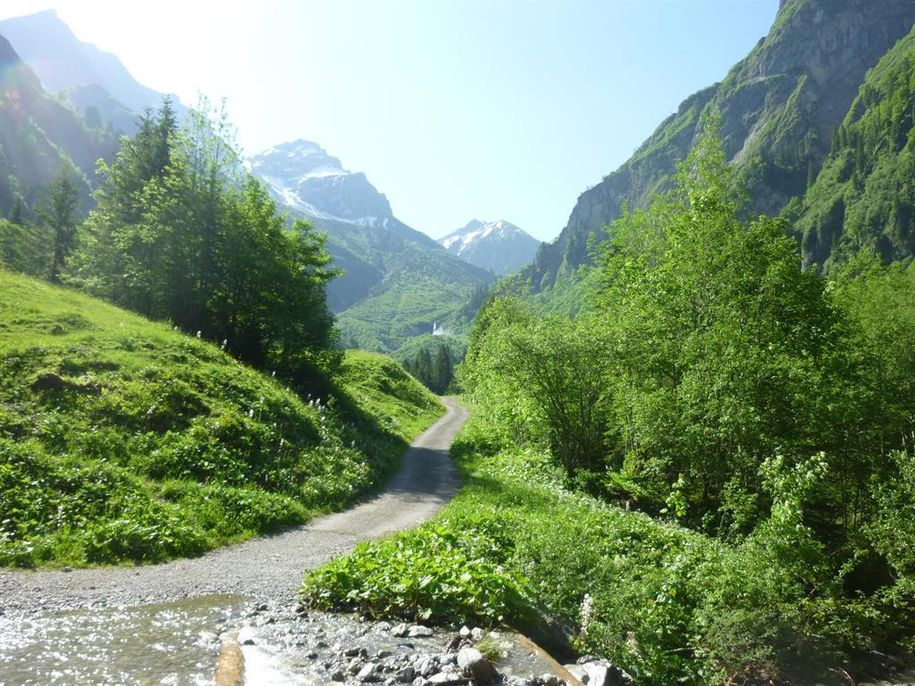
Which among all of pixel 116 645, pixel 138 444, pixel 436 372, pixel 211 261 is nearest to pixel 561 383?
pixel 138 444

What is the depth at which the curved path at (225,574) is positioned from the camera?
28.6 ft

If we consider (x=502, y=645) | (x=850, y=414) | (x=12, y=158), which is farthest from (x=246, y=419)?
(x=12, y=158)

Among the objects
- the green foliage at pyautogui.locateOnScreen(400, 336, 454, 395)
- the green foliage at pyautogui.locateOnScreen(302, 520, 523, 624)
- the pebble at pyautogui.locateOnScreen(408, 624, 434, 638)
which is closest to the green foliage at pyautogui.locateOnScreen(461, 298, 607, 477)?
the green foliage at pyautogui.locateOnScreen(302, 520, 523, 624)

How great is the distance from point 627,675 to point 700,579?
3586 mm

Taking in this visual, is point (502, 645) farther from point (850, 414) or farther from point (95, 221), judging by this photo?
point (95, 221)

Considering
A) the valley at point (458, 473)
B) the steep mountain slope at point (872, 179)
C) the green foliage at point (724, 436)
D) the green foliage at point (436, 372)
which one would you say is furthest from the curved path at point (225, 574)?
the steep mountain slope at point (872, 179)

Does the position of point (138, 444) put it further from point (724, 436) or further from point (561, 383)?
point (724, 436)

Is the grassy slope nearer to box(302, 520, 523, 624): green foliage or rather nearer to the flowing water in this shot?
the flowing water

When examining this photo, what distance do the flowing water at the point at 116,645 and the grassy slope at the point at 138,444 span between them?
320 cm

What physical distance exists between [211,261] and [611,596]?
29436 mm

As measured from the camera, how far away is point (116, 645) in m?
7.07

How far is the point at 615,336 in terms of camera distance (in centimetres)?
2311

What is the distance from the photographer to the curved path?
28.6 ft

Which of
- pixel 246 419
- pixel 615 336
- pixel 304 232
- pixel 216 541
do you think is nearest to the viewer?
pixel 216 541
